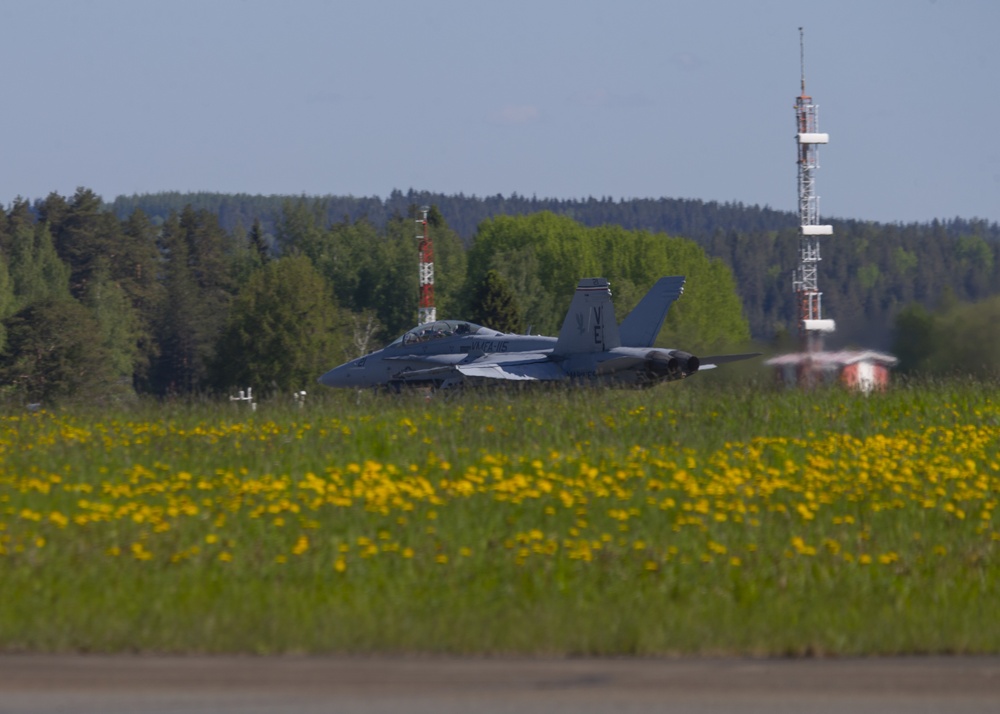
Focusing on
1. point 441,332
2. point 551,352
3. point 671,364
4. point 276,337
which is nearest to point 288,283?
point 276,337

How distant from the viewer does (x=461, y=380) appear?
91.1 feet

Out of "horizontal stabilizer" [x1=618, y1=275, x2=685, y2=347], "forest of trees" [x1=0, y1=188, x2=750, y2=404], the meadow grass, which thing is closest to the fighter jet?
"horizontal stabilizer" [x1=618, y1=275, x2=685, y2=347]

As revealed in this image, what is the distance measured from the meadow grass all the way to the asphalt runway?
0.99 feet

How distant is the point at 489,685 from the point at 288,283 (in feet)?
271

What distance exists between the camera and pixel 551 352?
28.6 meters

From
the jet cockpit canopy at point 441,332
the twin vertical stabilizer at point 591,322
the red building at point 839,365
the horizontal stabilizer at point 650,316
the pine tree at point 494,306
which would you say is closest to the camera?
the red building at point 839,365

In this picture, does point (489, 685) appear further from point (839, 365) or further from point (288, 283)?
point (288, 283)

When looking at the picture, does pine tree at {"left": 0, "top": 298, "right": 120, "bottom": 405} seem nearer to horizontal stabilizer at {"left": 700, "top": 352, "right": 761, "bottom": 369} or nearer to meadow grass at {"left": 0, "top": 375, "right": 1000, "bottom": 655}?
horizontal stabilizer at {"left": 700, "top": 352, "right": 761, "bottom": 369}

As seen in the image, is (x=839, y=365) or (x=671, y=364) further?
(x=671, y=364)

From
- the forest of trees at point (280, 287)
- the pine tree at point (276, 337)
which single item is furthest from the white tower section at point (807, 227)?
the pine tree at point (276, 337)

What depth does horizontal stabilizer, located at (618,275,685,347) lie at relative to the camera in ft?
93.9

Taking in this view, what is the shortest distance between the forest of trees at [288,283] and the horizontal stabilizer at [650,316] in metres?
52.3

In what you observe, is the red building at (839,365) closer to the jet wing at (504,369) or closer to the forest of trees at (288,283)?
the jet wing at (504,369)

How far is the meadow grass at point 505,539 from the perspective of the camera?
8.07 metres
